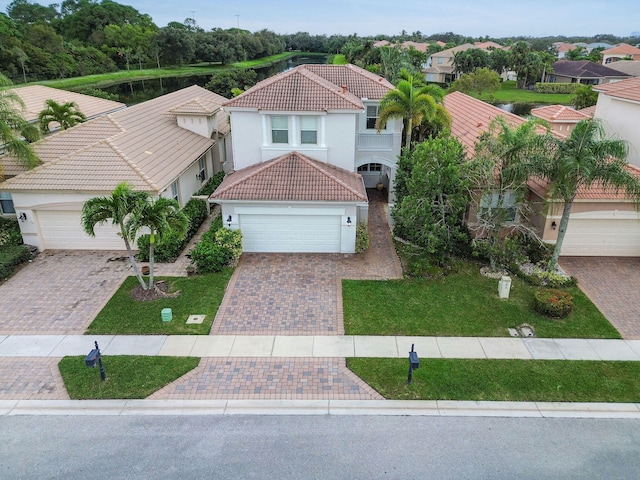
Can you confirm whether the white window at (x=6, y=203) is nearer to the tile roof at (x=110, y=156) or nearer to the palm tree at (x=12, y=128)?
the tile roof at (x=110, y=156)

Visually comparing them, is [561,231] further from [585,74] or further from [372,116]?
[585,74]

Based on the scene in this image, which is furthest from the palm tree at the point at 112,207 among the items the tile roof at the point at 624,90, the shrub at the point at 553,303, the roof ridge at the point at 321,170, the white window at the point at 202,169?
the tile roof at the point at 624,90

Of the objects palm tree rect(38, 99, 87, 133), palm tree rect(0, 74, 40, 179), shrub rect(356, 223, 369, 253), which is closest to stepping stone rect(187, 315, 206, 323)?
shrub rect(356, 223, 369, 253)

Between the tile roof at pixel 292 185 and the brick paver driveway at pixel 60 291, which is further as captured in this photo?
the tile roof at pixel 292 185

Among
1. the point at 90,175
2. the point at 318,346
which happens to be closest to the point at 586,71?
the point at 90,175

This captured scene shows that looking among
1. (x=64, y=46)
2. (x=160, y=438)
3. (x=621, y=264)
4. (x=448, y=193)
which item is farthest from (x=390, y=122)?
(x=64, y=46)

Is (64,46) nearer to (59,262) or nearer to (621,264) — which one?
(59,262)

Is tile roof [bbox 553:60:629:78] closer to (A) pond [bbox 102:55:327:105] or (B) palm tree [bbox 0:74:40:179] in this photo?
(A) pond [bbox 102:55:327:105]
